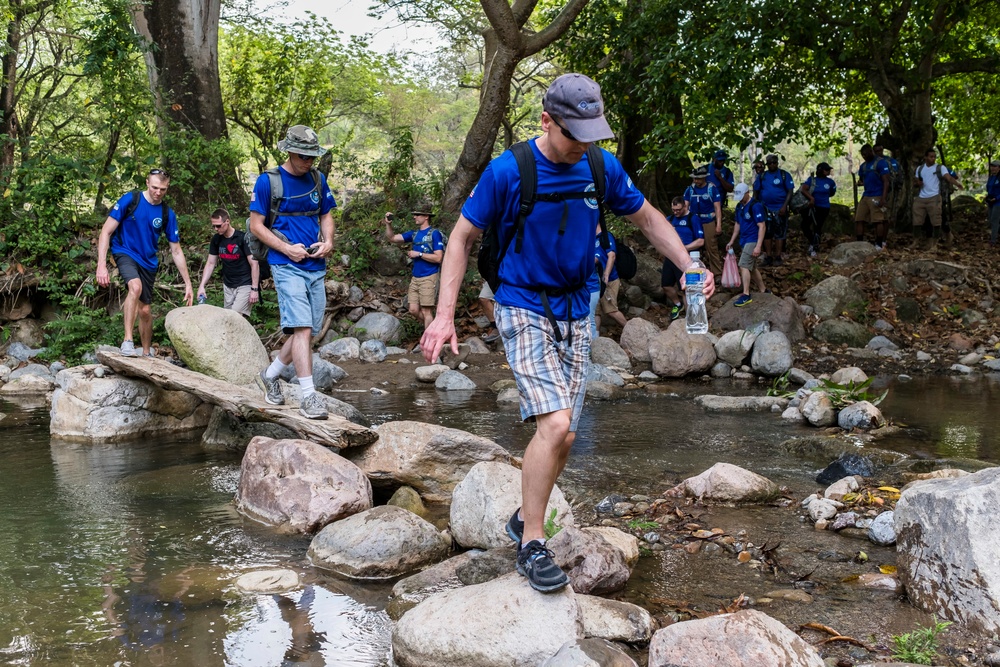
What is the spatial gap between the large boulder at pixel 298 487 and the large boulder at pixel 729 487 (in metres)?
2.19

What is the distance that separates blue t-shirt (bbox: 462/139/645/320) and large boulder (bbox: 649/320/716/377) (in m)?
8.15

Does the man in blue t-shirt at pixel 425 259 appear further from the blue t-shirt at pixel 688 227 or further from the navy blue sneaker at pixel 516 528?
the navy blue sneaker at pixel 516 528

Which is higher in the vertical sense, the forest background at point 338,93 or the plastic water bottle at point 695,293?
the forest background at point 338,93

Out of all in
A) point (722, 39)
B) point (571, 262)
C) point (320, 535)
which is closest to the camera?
point (571, 262)

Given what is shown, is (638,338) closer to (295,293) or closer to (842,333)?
(842,333)

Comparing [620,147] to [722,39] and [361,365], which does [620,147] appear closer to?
[722,39]

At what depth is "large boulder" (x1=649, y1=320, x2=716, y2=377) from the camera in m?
11.7

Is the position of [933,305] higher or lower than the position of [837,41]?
lower

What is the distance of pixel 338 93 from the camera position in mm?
19875

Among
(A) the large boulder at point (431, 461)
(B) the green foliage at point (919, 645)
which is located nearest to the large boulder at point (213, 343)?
(A) the large boulder at point (431, 461)

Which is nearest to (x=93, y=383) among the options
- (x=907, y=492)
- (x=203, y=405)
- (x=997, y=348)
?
(x=203, y=405)

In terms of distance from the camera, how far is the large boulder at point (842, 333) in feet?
42.8

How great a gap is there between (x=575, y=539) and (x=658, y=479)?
220 centimetres

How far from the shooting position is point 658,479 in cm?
649
